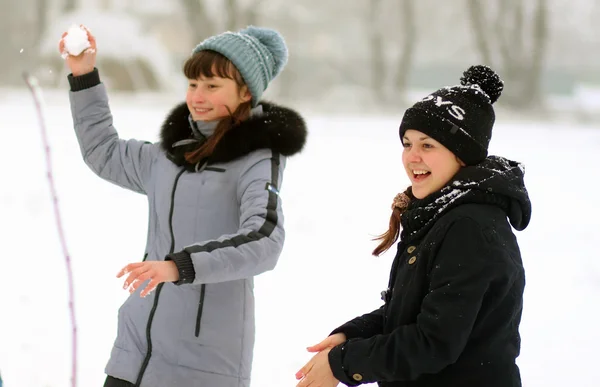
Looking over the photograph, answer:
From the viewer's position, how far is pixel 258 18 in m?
6.43

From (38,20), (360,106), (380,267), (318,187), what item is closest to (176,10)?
(38,20)

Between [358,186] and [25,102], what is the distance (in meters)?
2.84

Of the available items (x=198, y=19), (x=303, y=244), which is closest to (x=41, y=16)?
(x=198, y=19)

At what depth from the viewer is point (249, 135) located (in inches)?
61.6

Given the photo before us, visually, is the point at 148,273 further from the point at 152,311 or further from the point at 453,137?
the point at 453,137

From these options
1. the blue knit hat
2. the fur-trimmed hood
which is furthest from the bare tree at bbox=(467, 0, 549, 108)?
the fur-trimmed hood

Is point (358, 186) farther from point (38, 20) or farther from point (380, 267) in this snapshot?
point (38, 20)

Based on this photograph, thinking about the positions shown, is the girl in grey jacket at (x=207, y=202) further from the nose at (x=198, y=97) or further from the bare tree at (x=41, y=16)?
the bare tree at (x=41, y=16)

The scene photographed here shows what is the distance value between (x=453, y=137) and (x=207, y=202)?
A: 55 cm

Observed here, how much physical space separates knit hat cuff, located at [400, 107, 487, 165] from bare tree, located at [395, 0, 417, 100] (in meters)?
5.36

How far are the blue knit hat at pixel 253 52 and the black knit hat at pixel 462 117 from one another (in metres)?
0.48

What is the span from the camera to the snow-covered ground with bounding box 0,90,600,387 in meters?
2.89

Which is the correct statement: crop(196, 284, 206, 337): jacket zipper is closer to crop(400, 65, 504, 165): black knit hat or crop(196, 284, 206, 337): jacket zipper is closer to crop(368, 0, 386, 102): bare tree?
crop(400, 65, 504, 165): black knit hat

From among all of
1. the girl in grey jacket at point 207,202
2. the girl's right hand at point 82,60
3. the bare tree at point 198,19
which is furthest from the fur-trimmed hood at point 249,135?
the bare tree at point 198,19
